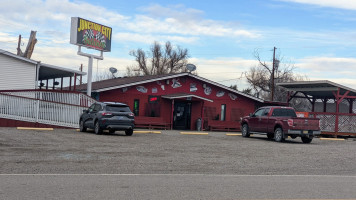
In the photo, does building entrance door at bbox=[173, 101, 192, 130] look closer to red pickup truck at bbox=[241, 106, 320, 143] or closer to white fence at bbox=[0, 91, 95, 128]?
red pickup truck at bbox=[241, 106, 320, 143]

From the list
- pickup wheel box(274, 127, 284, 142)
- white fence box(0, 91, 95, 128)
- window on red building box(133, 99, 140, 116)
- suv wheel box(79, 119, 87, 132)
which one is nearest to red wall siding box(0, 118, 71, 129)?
white fence box(0, 91, 95, 128)

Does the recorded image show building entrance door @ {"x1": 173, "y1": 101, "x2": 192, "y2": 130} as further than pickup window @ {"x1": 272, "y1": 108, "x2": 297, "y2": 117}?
Yes

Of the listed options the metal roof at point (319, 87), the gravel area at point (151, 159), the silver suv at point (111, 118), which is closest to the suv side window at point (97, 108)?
the silver suv at point (111, 118)

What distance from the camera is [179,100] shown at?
1395 inches

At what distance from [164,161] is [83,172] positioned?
3.25 meters

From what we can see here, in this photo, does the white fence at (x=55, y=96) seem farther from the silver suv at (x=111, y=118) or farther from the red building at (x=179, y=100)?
the red building at (x=179, y=100)

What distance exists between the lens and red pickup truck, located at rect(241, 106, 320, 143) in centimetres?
2244

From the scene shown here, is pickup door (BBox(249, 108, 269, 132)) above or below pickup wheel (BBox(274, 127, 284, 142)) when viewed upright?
above

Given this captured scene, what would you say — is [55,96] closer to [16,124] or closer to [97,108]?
[16,124]

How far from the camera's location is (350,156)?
664 inches

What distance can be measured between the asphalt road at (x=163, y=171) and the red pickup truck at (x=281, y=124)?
15.5ft

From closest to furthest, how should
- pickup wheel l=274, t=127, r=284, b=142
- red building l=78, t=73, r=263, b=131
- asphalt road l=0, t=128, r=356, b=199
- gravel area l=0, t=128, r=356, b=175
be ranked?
1. asphalt road l=0, t=128, r=356, b=199
2. gravel area l=0, t=128, r=356, b=175
3. pickup wheel l=274, t=127, r=284, b=142
4. red building l=78, t=73, r=263, b=131

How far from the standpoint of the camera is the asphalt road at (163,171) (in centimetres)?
816

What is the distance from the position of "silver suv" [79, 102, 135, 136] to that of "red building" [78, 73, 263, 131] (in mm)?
9416
